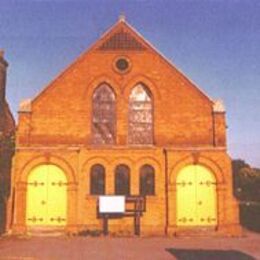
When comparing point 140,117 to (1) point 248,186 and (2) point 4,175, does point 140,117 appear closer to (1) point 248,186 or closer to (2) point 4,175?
(2) point 4,175

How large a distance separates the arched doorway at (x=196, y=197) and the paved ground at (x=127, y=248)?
2190mm

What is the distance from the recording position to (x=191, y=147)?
101 ft

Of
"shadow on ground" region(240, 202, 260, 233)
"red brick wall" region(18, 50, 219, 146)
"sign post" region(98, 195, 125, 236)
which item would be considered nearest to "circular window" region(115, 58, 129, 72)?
"red brick wall" region(18, 50, 219, 146)

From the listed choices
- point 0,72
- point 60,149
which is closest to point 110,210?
point 60,149

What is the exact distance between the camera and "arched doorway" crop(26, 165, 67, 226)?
97.7 feet

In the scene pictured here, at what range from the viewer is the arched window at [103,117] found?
31156 mm

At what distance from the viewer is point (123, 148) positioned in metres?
30.6

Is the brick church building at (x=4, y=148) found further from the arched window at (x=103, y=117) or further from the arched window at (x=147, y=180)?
the arched window at (x=147, y=180)

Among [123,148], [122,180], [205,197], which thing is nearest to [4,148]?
[123,148]

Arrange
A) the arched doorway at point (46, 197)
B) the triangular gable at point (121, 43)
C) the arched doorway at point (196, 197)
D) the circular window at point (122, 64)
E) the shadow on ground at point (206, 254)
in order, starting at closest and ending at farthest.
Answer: the shadow on ground at point (206, 254)
the arched doorway at point (46, 197)
the arched doorway at point (196, 197)
the circular window at point (122, 64)
the triangular gable at point (121, 43)

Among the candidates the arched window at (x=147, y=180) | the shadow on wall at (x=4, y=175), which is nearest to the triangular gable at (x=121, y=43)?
the arched window at (x=147, y=180)

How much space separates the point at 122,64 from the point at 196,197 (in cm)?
944

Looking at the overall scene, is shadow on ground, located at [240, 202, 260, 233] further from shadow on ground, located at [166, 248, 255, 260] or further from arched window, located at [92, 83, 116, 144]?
shadow on ground, located at [166, 248, 255, 260]

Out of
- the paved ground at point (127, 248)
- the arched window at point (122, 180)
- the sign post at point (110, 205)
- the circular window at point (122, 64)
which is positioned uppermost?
the circular window at point (122, 64)
